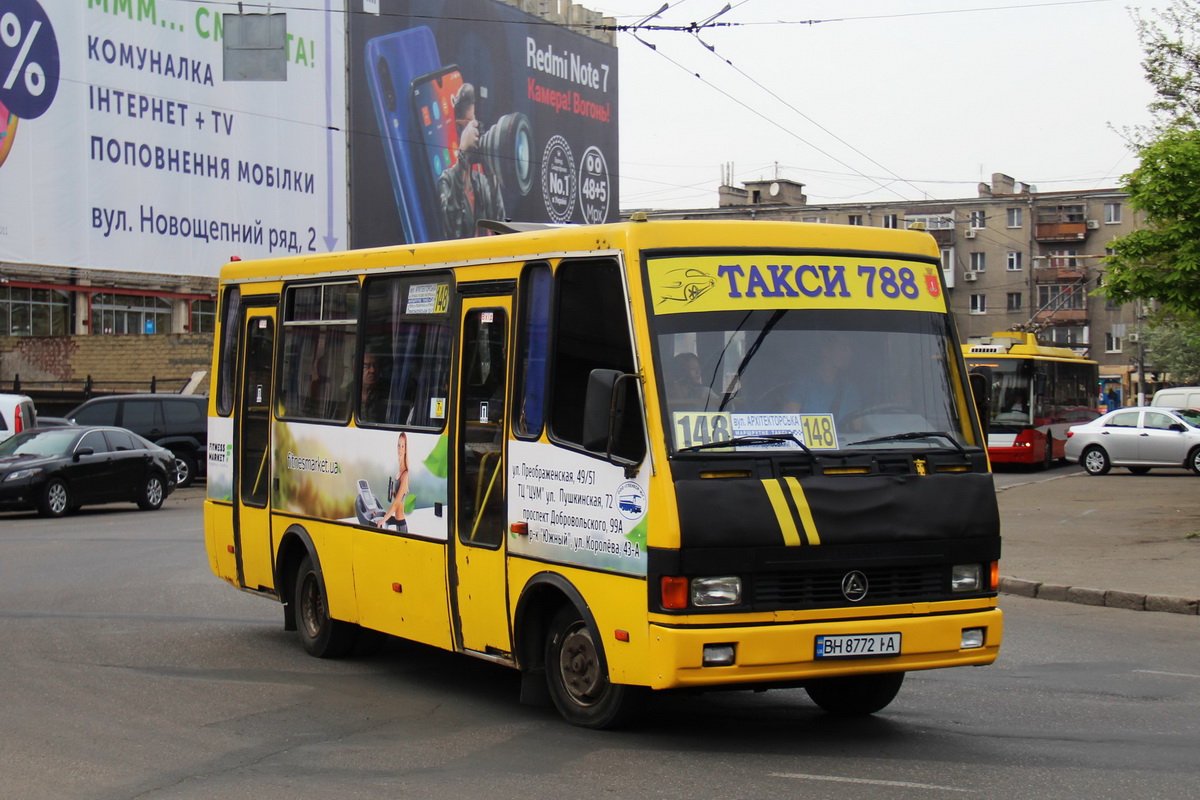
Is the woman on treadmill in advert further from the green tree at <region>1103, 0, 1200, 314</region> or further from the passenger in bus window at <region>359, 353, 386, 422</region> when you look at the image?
the green tree at <region>1103, 0, 1200, 314</region>

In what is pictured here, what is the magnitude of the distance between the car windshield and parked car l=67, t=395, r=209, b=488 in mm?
5263

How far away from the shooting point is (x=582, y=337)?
7723 millimetres

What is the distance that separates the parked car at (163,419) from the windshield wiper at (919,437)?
24351mm

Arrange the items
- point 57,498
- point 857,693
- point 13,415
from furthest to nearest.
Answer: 1. point 13,415
2. point 57,498
3. point 857,693

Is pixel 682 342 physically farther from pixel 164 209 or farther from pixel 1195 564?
pixel 164 209

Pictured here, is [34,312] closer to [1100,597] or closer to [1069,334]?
[1100,597]

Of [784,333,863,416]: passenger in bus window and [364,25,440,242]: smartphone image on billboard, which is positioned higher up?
[364,25,440,242]: smartphone image on billboard

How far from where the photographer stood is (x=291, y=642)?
11.2 m

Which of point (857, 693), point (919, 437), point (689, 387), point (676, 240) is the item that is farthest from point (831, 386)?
point (857, 693)

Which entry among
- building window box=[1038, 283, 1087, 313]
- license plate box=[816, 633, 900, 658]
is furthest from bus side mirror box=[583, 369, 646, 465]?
building window box=[1038, 283, 1087, 313]

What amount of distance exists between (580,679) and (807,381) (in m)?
1.93

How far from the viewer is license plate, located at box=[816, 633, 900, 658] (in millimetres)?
7051

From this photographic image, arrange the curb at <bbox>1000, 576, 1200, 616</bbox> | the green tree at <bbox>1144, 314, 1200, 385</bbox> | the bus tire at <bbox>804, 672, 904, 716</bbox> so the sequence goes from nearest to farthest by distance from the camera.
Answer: the bus tire at <bbox>804, 672, 904, 716</bbox> < the curb at <bbox>1000, 576, 1200, 616</bbox> < the green tree at <bbox>1144, 314, 1200, 385</bbox>

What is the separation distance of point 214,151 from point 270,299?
106 ft
